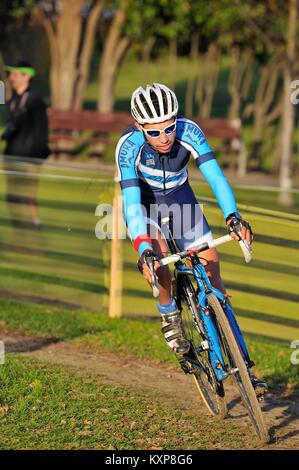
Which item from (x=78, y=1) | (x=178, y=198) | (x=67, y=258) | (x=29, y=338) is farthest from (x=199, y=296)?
(x=78, y=1)

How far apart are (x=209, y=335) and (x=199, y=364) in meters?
0.52

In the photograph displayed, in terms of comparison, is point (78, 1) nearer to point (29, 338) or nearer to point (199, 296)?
point (29, 338)

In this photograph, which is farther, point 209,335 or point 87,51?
point 87,51

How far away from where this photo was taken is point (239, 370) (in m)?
6.87

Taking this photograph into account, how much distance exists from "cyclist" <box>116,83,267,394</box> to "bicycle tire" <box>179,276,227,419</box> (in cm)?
14

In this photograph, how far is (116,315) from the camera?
35.7 ft

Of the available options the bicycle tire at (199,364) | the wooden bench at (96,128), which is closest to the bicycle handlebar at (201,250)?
the bicycle tire at (199,364)

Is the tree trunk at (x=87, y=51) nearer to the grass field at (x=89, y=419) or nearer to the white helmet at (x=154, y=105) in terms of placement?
the grass field at (x=89, y=419)

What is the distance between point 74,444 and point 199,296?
1.28 meters

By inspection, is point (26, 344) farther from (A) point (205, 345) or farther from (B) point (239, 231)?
(B) point (239, 231)

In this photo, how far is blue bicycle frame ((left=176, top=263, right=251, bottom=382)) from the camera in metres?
7.09
